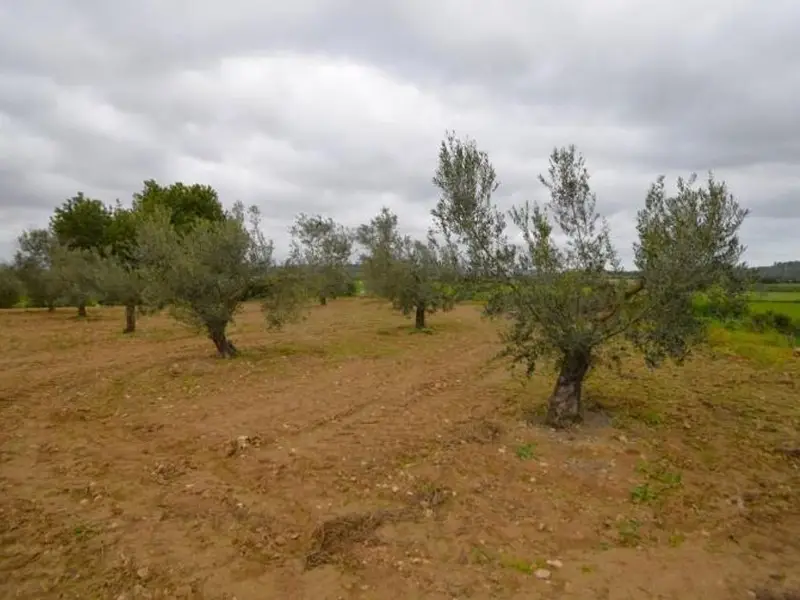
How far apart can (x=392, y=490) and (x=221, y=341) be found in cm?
1188

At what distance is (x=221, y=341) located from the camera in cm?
1747

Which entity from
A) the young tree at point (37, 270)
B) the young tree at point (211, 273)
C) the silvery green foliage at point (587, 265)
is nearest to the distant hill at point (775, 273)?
the silvery green foliage at point (587, 265)

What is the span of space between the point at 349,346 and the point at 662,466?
14.0m

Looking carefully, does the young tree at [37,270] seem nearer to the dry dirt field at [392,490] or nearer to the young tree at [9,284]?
the young tree at [9,284]

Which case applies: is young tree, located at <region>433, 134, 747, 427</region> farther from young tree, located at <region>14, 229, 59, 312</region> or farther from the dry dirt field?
young tree, located at <region>14, 229, 59, 312</region>

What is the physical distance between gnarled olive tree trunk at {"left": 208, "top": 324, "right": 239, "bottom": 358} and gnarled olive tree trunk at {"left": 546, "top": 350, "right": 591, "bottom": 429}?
445 inches

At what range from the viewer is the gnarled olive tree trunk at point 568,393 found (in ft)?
31.1

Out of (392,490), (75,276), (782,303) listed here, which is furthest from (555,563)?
(782,303)

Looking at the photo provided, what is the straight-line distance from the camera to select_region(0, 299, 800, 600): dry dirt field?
529 cm

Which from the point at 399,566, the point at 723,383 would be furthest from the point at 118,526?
the point at 723,383

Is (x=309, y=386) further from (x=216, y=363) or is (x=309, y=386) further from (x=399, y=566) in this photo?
(x=399, y=566)

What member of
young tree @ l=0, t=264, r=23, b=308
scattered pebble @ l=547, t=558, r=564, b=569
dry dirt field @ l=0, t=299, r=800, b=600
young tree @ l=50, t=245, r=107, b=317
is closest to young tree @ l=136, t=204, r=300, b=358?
dry dirt field @ l=0, t=299, r=800, b=600

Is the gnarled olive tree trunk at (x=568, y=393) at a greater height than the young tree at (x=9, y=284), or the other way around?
the young tree at (x=9, y=284)

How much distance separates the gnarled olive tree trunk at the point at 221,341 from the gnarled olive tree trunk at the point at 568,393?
1131 centimetres
